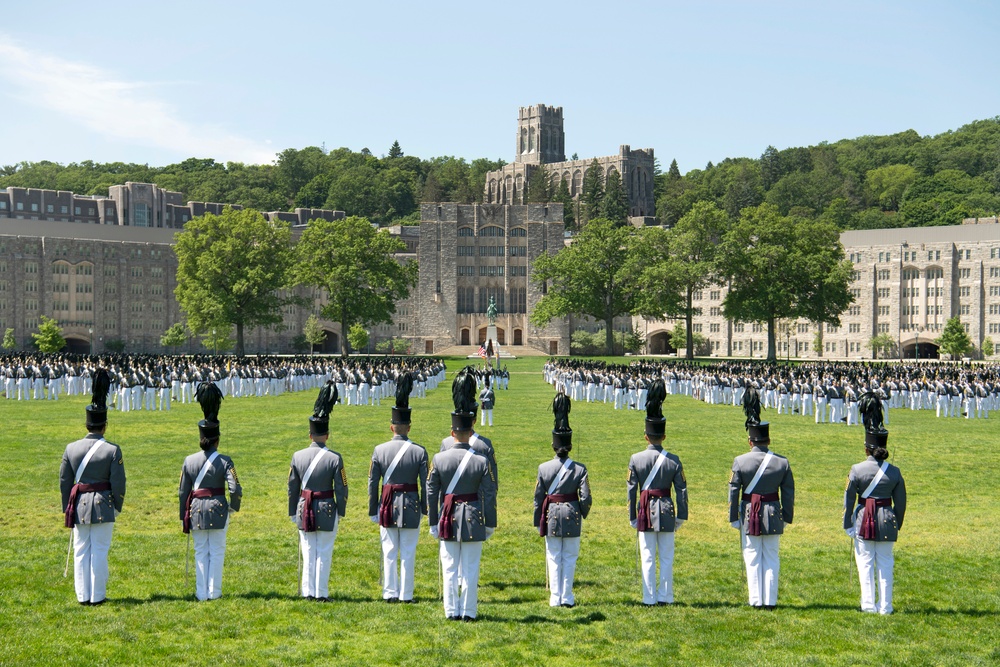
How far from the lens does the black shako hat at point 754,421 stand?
1059 centimetres

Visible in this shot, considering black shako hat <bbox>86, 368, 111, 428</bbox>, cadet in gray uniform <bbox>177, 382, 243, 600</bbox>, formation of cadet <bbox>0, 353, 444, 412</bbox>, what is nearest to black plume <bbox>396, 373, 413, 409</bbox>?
cadet in gray uniform <bbox>177, 382, 243, 600</bbox>

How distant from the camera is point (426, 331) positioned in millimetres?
115438

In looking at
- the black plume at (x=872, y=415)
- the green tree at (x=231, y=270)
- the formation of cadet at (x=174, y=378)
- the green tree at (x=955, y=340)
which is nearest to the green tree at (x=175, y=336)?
the green tree at (x=231, y=270)

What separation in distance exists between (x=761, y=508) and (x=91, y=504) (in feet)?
22.0

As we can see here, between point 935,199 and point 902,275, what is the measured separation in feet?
140

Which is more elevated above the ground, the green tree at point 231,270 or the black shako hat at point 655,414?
the green tree at point 231,270

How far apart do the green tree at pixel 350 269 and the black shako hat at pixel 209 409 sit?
70.6 m

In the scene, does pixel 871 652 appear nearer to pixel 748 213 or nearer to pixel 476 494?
pixel 476 494

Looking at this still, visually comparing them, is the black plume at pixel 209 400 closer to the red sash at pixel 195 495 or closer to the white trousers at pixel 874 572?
the red sash at pixel 195 495

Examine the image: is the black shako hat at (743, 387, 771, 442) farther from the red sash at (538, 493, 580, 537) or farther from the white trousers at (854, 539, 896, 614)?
the red sash at (538, 493, 580, 537)

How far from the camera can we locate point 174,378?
4056 centimetres

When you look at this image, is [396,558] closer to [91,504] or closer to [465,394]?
[465,394]

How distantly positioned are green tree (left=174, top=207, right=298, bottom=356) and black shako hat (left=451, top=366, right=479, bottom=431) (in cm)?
6503

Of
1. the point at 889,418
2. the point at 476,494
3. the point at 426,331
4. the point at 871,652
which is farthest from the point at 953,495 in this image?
the point at 426,331
